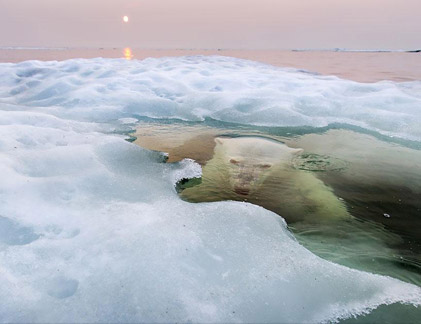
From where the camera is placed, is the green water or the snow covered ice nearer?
the snow covered ice

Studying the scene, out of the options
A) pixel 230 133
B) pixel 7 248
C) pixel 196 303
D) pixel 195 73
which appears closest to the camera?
pixel 196 303

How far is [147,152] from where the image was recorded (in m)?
3.93

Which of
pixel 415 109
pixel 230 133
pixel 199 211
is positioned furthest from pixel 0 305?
pixel 415 109

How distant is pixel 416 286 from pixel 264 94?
18.6 ft

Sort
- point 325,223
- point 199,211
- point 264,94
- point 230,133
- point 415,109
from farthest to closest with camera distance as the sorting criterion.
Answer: point 264,94
point 415,109
point 230,133
point 325,223
point 199,211

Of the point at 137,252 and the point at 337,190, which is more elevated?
the point at 137,252

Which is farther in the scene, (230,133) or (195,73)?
(195,73)

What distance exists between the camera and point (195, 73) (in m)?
9.65

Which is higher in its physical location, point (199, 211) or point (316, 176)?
point (199, 211)

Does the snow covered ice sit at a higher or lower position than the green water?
higher

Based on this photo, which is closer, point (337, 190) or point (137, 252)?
point (137, 252)

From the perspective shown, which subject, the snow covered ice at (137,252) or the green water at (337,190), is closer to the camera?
the snow covered ice at (137,252)

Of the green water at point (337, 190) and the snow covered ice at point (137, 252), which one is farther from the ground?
the snow covered ice at point (137, 252)

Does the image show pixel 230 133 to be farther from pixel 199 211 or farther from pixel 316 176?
pixel 199 211
